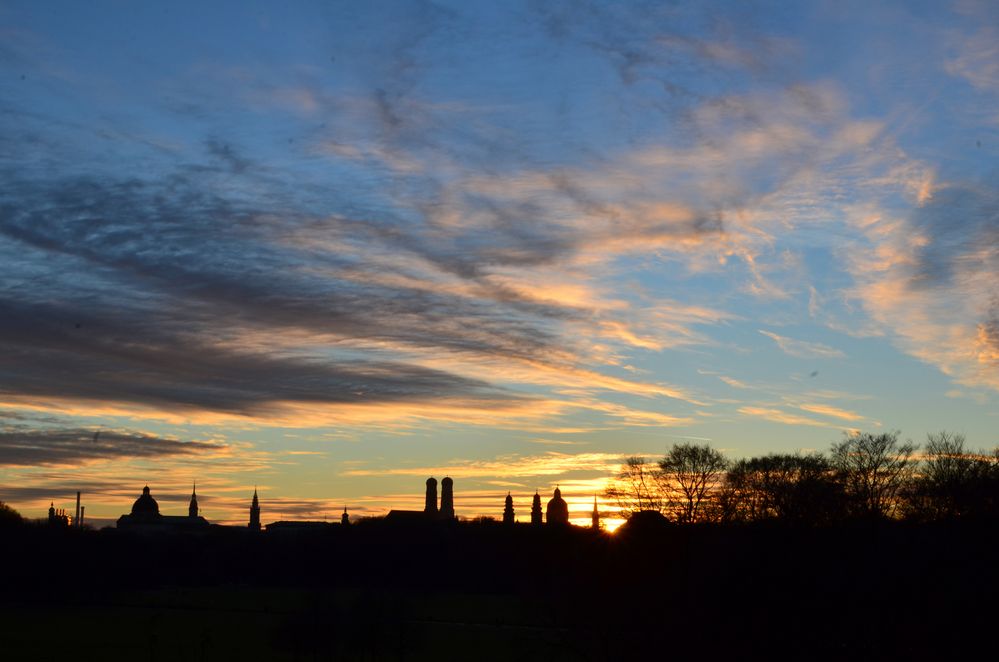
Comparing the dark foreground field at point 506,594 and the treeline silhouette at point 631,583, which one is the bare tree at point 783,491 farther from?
the dark foreground field at point 506,594

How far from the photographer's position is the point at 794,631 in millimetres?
44719

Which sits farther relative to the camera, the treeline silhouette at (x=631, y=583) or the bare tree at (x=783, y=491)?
the bare tree at (x=783, y=491)

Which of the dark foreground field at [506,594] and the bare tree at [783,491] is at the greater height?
the bare tree at [783,491]

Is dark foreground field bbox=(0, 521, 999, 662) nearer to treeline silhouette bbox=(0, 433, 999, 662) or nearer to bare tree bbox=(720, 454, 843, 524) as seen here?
treeline silhouette bbox=(0, 433, 999, 662)

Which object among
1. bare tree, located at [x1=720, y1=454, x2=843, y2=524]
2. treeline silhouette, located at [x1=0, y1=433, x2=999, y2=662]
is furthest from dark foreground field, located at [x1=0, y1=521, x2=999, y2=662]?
bare tree, located at [x1=720, y1=454, x2=843, y2=524]

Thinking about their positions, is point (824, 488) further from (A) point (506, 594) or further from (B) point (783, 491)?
(A) point (506, 594)

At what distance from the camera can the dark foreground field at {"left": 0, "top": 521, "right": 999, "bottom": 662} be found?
44312 mm

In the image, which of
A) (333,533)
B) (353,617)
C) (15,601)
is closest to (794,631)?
(353,617)

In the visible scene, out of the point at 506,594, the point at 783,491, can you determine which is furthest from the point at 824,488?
the point at 506,594

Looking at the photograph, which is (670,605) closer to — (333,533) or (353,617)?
(353,617)

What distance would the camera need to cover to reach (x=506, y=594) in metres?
133

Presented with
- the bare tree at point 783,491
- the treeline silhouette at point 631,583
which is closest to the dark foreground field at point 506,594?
the treeline silhouette at point 631,583

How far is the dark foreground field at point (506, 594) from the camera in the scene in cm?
4431

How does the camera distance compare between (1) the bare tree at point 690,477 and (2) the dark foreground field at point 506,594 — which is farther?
(1) the bare tree at point 690,477
